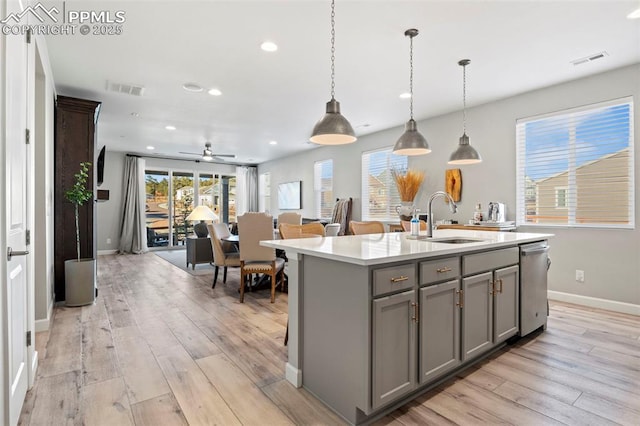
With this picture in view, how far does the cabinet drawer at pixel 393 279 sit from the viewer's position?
164 centimetres

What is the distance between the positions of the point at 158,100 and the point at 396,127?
3871mm

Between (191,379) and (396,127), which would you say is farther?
(396,127)

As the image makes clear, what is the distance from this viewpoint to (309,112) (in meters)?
5.11

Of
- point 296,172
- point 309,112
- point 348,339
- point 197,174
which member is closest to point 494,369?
point 348,339

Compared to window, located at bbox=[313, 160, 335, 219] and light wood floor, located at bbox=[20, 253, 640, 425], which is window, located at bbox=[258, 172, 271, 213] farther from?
light wood floor, located at bbox=[20, 253, 640, 425]

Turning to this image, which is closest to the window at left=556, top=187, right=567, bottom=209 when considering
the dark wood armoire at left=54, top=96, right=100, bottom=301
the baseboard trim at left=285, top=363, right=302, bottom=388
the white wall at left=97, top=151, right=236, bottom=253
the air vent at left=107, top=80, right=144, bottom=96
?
the baseboard trim at left=285, top=363, right=302, bottom=388

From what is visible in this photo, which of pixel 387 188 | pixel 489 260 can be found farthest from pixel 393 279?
pixel 387 188

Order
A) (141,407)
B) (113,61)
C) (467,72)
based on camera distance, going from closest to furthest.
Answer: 1. (141,407)
2. (113,61)
3. (467,72)

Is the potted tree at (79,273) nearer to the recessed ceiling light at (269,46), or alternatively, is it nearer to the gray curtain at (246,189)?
the recessed ceiling light at (269,46)

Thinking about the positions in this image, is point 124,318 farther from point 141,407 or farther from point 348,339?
point 348,339

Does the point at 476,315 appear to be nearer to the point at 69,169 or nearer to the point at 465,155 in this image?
the point at 465,155

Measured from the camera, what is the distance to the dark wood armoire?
389 cm

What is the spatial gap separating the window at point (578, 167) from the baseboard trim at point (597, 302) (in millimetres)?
849

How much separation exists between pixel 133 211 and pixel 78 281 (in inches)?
198
